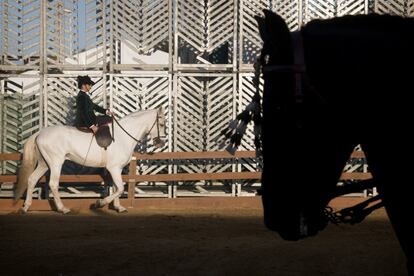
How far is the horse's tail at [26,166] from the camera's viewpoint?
13469 millimetres

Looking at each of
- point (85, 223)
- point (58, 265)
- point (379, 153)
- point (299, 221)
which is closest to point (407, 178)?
point (379, 153)

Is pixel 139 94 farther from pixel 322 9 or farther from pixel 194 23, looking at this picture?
pixel 322 9

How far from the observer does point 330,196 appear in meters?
2.38

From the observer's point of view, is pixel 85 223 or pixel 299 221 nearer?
pixel 299 221

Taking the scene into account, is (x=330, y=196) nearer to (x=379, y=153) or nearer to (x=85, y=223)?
(x=379, y=153)

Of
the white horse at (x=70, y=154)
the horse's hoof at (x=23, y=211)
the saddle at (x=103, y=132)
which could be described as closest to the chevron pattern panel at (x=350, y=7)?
the white horse at (x=70, y=154)

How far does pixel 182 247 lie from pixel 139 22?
30.9 feet

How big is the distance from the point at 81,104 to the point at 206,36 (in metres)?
4.98

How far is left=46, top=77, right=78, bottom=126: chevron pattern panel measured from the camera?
15.9 metres

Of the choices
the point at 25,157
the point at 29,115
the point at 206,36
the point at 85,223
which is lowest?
the point at 85,223

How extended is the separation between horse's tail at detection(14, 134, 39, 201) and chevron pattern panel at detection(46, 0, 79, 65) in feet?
11.7

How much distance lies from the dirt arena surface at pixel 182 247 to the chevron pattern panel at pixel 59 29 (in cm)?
571

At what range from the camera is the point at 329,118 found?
7.54 feet

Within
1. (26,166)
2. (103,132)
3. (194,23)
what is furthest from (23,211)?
(194,23)
